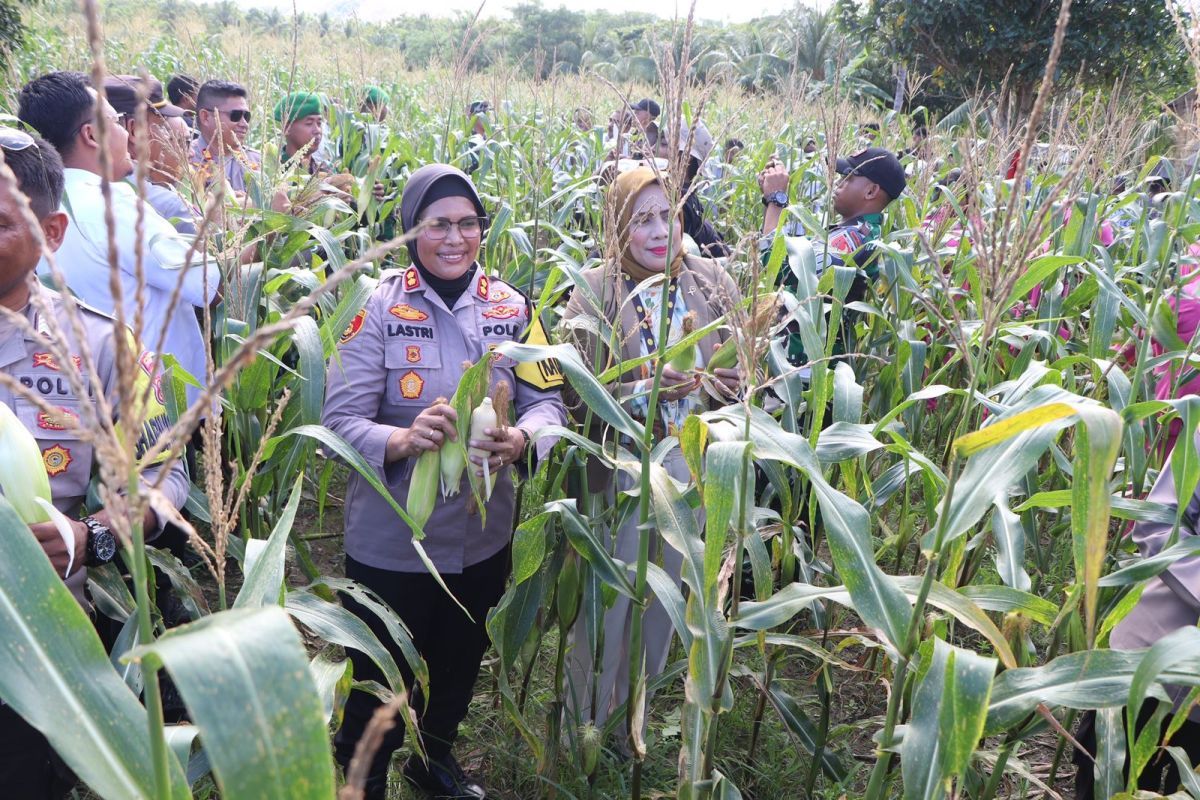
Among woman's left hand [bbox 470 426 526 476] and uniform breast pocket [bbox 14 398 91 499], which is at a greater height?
uniform breast pocket [bbox 14 398 91 499]

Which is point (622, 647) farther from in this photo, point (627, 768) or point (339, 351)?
point (339, 351)

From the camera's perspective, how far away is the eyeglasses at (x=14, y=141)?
1.74 m

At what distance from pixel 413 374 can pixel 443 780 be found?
1200mm

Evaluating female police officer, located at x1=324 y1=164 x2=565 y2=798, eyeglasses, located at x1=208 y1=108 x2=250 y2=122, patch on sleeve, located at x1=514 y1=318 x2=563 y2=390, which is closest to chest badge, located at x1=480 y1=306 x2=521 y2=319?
female police officer, located at x1=324 y1=164 x2=565 y2=798

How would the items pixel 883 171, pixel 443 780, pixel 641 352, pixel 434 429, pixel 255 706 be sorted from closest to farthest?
pixel 255 706, pixel 434 429, pixel 443 780, pixel 641 352, pixel 883 171

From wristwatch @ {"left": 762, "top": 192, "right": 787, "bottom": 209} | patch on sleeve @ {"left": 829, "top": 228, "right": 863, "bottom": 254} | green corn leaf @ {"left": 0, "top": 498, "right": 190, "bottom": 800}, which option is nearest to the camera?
green corn leaf @ {"left": 0, "top": 498, "right": 190, "bottom": 800}

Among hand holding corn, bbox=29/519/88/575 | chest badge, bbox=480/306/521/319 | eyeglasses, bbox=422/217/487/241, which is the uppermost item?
eyeglasses, bbox=422/217/487/241

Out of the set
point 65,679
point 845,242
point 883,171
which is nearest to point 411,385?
point 65,679

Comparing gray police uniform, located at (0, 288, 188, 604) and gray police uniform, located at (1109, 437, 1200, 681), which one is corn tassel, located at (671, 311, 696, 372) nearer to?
gray police uniform, located at (1109, 437, 1200, 681)

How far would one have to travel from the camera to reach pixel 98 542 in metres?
1.73

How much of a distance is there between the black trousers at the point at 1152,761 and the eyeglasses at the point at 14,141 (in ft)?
8.11

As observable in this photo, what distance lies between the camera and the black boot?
8.59 feet

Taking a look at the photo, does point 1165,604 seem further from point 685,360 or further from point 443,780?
point 443,780

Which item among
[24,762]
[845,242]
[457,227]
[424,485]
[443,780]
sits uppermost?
[457,227]
